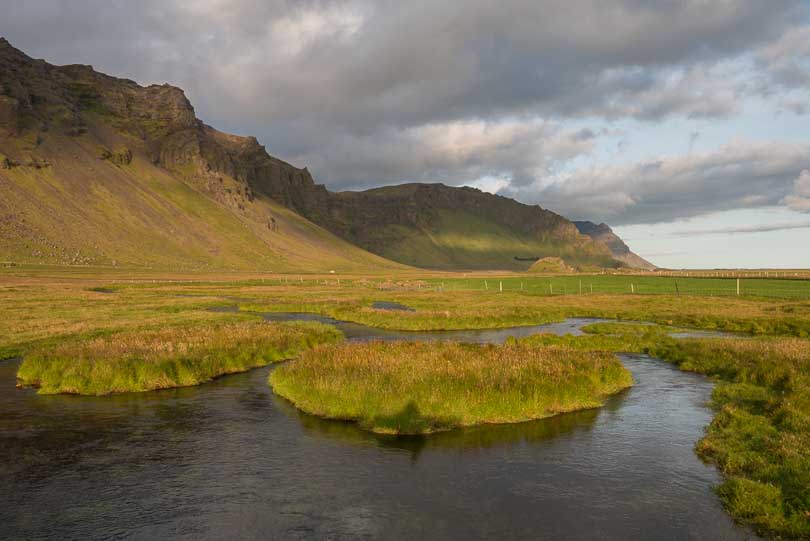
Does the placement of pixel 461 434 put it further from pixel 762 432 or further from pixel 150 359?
pixel 150 359

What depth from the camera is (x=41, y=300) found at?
59344 mm

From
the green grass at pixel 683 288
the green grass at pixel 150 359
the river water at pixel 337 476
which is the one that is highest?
the green grass at pixel 683 288

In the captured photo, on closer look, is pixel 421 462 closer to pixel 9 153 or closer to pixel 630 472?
pixel 630 472

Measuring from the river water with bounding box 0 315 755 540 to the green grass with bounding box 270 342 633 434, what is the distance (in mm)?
723

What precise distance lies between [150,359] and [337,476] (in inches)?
616

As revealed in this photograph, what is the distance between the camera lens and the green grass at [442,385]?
62.5 ft

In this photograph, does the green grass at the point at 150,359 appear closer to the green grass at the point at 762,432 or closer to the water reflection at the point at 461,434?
the water reflection at the point at 461,434

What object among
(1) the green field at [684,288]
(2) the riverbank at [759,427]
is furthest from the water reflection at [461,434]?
(1) the green field at [684,288]

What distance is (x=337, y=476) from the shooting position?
47.5 feet

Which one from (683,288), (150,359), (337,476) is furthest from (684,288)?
(337,476)

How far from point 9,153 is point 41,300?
14723cm

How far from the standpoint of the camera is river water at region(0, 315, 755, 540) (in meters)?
11.8

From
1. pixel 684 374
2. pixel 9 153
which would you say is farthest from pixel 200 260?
pixel 684 374

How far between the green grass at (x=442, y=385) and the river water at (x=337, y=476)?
72cm
